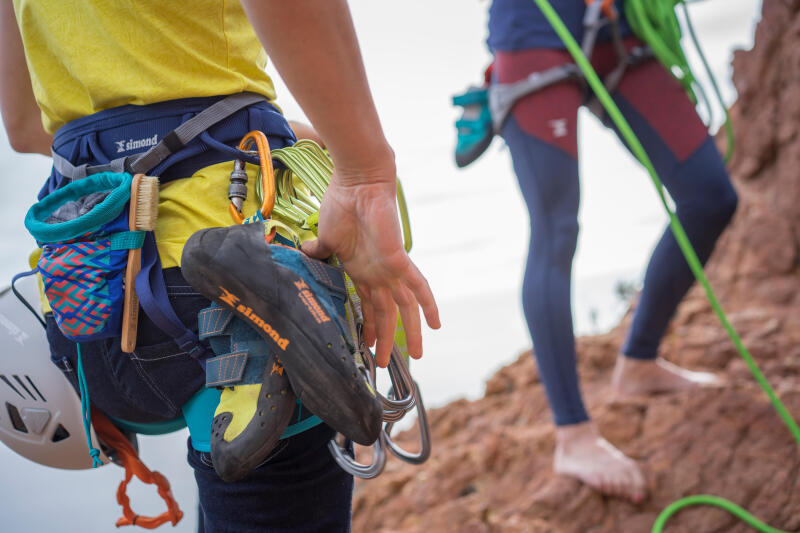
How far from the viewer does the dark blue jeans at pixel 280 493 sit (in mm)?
633

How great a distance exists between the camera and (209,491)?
65 centimetres

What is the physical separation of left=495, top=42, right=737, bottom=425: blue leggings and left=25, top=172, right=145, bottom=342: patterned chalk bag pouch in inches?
49.0

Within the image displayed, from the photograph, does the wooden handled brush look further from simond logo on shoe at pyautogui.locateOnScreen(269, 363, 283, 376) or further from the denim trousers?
simond logo on shoe at pyautogui.locateOnScreen(269, 363, 283, 376)

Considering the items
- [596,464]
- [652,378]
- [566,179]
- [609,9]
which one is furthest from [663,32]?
[596,464]

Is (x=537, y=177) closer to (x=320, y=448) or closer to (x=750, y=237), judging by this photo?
(x=320, y=448)

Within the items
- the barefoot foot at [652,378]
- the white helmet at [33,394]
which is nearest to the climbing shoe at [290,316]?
the white helmet at [33,394]

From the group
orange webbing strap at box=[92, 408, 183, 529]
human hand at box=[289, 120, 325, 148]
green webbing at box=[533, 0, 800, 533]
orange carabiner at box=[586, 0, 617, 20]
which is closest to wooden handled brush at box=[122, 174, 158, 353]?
orange webbing strap at box=[92, 408, 183, 529]

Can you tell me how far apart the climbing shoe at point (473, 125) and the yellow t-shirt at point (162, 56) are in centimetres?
128

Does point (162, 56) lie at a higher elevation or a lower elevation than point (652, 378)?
higher

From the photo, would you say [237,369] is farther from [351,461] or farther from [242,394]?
[351,461]

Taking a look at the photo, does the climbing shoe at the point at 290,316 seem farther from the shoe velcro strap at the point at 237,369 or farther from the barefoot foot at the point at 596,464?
the barefoot foot at the point at 596,464

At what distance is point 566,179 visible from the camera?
5.48 ft

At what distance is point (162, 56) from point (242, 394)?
38cm

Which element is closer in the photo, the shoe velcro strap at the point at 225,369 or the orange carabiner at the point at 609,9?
the shoe velcro strap at the point at 225,369
